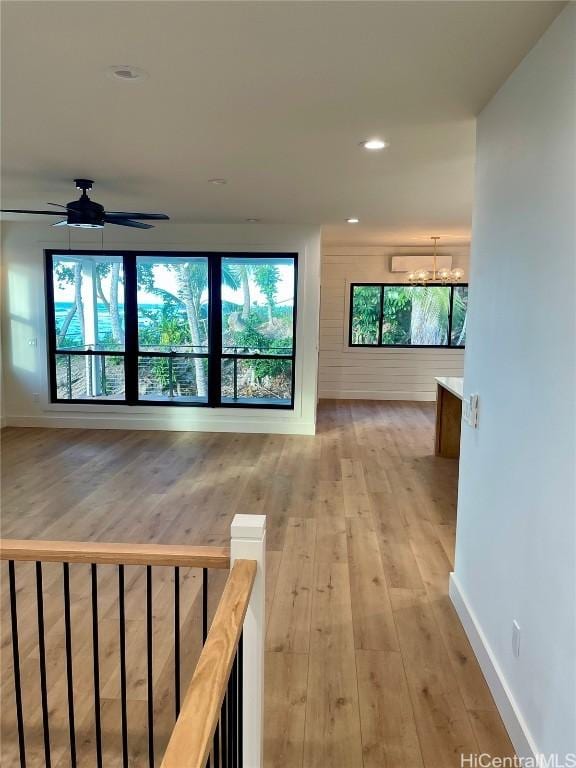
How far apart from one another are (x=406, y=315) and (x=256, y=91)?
7080mm

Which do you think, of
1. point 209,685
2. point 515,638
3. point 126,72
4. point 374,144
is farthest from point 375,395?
point 209,685

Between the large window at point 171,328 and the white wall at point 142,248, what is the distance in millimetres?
123

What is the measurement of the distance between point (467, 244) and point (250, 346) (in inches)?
167

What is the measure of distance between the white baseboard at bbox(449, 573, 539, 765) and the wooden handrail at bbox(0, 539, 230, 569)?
123cm

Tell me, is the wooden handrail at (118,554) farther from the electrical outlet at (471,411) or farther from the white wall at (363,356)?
the white wall at (363,356)

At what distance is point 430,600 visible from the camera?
2.89 m

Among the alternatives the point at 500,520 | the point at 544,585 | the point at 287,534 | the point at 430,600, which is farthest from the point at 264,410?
the point at 544,585

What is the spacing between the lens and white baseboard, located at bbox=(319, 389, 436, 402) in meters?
9.14

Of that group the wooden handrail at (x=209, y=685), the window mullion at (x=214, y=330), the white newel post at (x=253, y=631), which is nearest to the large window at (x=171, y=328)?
the window mullion at (x=214, y=330)

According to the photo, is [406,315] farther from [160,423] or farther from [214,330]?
[160,423]

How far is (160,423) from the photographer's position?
6809 millimetres

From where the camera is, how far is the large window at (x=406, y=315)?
896cm

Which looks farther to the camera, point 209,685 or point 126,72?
point 126,72

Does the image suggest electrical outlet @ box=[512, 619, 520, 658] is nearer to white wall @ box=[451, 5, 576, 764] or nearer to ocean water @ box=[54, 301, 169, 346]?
white wall @ box=[451, 5, 576, 764]
